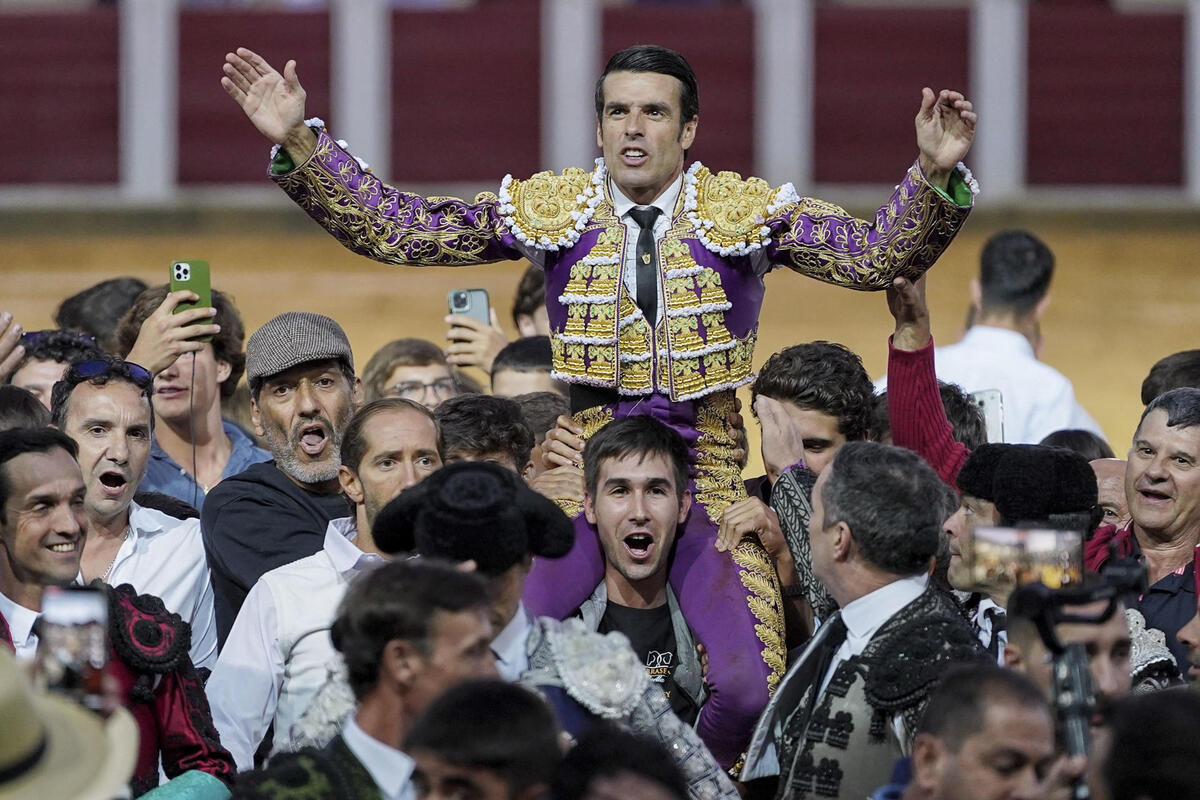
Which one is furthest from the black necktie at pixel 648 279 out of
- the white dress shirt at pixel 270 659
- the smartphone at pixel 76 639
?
the smartphone at pixel 76 639

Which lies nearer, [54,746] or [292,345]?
[54,746]

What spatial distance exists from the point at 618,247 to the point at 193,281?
4.38 feet

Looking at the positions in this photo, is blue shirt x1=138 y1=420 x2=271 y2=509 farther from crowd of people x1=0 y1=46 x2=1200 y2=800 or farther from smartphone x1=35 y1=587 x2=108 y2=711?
smartphone x1=35 y1=587 x2=108 y2=711

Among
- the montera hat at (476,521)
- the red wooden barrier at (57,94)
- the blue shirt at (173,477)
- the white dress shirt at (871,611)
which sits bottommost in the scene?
the white dress shirt at (871,611)

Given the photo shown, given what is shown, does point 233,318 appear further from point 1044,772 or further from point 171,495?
point 1044,772

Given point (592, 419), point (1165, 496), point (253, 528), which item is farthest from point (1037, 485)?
point (253, 528)

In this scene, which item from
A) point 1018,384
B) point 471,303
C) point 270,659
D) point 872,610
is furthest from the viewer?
point 1018,384

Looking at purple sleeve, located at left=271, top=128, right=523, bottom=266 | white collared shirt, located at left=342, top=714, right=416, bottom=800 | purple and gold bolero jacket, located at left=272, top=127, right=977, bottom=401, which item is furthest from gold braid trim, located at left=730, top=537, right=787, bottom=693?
white collared shirt, located at left=342, top=714, right=416, bottom=800

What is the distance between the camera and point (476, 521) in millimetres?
3807

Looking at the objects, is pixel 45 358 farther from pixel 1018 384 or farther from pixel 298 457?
pixel 1018 384

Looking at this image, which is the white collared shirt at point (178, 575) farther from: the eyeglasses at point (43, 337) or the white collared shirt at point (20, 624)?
the eyeglasses at point (43, 337)

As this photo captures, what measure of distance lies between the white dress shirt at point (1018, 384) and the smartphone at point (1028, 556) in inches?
145

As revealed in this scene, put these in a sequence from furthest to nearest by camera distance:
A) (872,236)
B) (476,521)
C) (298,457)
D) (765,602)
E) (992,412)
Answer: (992,412)
(298,457)
(872,236)
(765,602)
(476,521)

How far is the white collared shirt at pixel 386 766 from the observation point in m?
3.44
